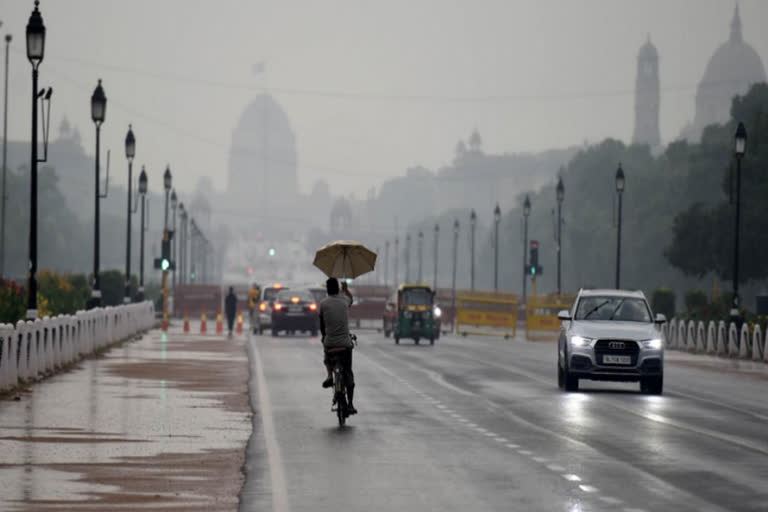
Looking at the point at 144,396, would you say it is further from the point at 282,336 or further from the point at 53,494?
the point at 282,336

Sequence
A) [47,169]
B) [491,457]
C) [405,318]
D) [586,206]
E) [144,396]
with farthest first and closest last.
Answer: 1. [47,169]
2. [586,206]
3. [405,318]
4. [144,396]
5. [491,457]

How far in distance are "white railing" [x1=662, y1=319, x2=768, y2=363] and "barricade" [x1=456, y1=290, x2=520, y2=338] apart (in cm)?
1293

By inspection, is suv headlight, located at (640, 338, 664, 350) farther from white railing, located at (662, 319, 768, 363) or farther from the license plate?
white railing, located at (662, 319, 768, 363)

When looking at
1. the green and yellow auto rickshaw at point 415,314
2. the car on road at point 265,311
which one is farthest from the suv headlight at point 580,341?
the car on road at point 265,311

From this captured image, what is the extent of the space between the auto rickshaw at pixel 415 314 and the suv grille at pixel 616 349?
27370mm

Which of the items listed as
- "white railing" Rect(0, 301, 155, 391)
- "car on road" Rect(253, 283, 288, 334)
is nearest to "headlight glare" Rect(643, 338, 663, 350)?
"white railing" Rect(0, 301, 155, 391)

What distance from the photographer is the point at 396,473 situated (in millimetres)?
15492

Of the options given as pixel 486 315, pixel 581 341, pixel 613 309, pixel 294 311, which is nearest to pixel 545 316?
pixel 486 315

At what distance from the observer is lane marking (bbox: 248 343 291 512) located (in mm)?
13398

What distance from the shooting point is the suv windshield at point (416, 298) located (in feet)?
185

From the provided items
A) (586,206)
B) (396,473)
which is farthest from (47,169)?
(396,473)

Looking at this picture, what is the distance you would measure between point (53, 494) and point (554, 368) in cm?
2623

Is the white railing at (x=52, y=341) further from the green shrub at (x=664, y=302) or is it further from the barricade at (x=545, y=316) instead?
the barricade at (x=545, y=316)

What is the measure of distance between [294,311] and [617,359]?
3405 centimetres
